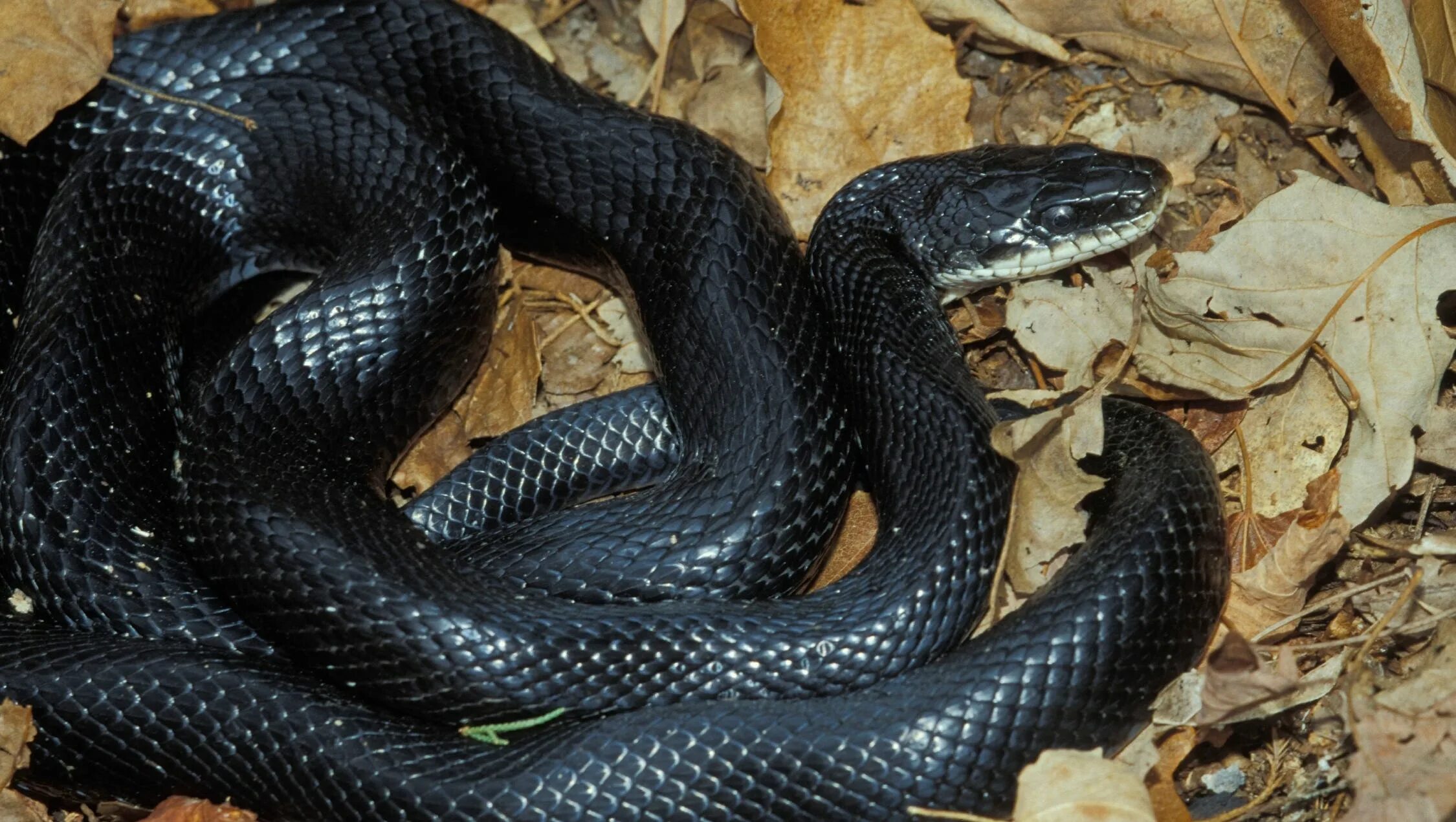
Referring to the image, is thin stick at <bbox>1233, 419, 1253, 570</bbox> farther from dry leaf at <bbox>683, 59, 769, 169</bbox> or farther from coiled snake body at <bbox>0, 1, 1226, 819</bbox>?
dry leaf at <bbox>683, 59, 769, 169</bbox>

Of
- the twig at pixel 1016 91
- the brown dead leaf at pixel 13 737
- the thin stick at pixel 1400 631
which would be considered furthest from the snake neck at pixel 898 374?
the brown dead leaf at pixel 13 737

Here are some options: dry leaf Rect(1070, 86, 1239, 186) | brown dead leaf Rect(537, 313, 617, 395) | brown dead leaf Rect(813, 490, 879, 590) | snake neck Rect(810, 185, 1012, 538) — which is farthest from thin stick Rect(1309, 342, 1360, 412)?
brown dead leaf Rect(537, 313, 617, 395)

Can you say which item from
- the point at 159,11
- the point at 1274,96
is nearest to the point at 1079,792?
the point at 1274,96

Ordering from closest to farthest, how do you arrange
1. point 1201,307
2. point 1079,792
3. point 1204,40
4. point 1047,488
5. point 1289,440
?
point 1079,792 < point 1047,488 < point 1289,440 < point 1201,307 < point 1204,40

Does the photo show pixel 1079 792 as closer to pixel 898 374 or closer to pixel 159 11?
pixel 898 374

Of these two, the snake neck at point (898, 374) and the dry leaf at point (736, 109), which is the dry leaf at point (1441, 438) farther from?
the dry leaf at point (736, 109)

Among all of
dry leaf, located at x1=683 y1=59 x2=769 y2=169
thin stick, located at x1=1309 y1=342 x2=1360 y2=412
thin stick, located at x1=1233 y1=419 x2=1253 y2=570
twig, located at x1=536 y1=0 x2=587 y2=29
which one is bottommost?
thin stick, located at x1=1233 y1=419 x2=1253 y2=570

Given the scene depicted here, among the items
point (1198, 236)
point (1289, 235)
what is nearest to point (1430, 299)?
point (1289, 235)

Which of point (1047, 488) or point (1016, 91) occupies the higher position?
point (1016, 91)
